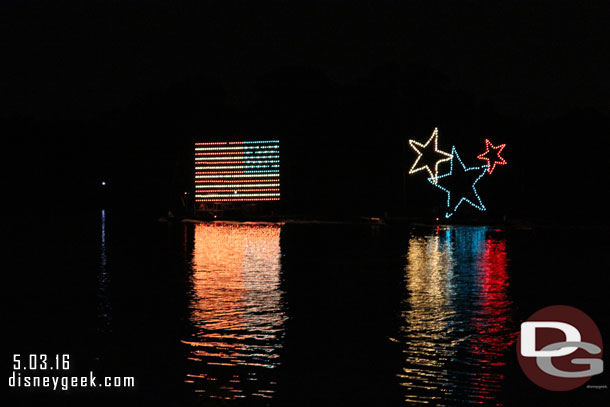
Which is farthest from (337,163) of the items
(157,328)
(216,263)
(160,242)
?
(157,328)

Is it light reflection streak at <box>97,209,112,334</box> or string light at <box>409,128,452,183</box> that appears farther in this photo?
string light at <box>409,128,452,183</box>

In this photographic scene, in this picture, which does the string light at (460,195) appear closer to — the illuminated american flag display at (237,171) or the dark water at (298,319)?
the illuminated american flag display at (237,171)

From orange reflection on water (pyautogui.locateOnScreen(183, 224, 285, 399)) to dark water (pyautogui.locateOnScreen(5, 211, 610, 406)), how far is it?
0.10ft

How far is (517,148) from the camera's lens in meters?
52.8

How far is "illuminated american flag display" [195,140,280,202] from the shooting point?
49.0m

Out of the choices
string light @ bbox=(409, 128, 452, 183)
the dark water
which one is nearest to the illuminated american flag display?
string light @ bbox=(409, 128, 452, 183)

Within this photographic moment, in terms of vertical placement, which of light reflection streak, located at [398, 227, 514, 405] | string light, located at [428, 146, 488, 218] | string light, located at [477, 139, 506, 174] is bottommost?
light reflection streak, located at [398, 227, 514, 405]

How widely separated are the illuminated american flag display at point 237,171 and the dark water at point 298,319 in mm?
23835

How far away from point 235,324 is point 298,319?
108 cm

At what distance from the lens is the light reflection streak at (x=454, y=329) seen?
8.39 m

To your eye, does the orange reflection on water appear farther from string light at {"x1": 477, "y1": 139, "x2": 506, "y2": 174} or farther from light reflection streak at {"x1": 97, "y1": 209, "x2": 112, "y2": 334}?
string light at {"x1": 477, "y1": 139, "x2": 506, "y2": 174}

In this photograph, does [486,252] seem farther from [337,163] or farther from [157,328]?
[337,163]

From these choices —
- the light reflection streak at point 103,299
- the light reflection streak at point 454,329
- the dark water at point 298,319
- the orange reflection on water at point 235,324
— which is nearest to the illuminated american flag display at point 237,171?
the dark water at point 298,319

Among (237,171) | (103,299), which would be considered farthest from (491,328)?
(237,171)
